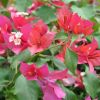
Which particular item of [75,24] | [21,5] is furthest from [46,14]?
[75,24]

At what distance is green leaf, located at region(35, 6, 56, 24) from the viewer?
48.9 inches

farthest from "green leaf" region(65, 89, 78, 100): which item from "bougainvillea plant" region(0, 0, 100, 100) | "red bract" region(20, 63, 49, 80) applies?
"red bract" region(20, 63, 49, 80)

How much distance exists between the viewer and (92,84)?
103 centimetres

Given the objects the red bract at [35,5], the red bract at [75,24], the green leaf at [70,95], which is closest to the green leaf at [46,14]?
the red bract at [35,5]

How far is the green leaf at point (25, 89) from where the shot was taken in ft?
3.05

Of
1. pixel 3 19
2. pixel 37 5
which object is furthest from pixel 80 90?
pixel 37 5

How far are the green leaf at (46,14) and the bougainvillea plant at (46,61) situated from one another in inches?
5.5

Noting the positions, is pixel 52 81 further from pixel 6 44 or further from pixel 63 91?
pixel 6 44

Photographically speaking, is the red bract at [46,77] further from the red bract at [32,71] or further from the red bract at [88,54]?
the red bract at [88,54]

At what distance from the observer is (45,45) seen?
3.19 feet

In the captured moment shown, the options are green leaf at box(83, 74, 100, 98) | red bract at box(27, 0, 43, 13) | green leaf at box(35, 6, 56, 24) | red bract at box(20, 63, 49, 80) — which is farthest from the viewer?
red bract at box(27, 0, 43, 13)

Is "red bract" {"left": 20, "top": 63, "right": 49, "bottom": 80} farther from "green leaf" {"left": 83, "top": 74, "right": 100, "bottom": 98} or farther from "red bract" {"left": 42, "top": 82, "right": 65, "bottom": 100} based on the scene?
"green leaf" {"left": 83, "top": 74, "right": 100, "bottom": 98}

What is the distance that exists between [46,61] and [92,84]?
0.47 ft

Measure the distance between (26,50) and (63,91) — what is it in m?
0.14
